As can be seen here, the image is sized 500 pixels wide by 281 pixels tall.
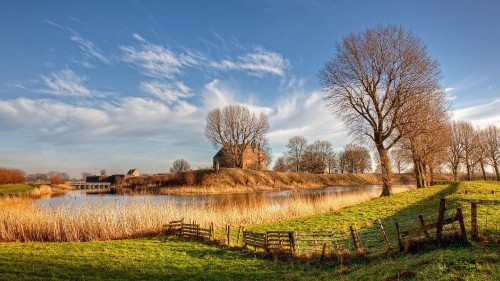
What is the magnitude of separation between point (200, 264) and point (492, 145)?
6152 centimetres

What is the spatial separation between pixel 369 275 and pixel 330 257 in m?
2.71

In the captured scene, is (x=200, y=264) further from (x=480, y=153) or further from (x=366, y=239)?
(x=480, y=153)

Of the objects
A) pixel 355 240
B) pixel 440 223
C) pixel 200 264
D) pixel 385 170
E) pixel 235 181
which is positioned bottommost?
pixel 200 264

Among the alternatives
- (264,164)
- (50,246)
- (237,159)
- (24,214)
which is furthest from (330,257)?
→ (264,164)

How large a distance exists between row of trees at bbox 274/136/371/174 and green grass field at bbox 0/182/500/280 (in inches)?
3130

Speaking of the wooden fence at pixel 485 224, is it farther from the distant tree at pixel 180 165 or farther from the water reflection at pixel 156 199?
the distant tree at pixel 180 165

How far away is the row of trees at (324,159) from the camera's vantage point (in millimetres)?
93850

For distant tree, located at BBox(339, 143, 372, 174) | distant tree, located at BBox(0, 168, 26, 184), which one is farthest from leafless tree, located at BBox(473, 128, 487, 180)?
distant tree, located at BBox(0, 168, 26, 184)

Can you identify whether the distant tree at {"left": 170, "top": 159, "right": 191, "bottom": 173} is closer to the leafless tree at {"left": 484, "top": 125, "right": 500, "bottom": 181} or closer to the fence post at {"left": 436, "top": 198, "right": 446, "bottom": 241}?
the leafless tree at {"left": 484, "top": 125, "right": 500, "bottom": 181}

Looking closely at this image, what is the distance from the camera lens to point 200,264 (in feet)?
Answer: 37.3

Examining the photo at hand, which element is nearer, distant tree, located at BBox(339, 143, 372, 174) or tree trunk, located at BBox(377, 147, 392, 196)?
tree trunk, located at BBox(377, 147, 392, 196)

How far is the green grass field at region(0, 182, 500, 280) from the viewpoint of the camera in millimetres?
7547

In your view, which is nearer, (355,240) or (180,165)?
(355,240)

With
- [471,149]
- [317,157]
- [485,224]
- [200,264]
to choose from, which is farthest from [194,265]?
[317,157]
